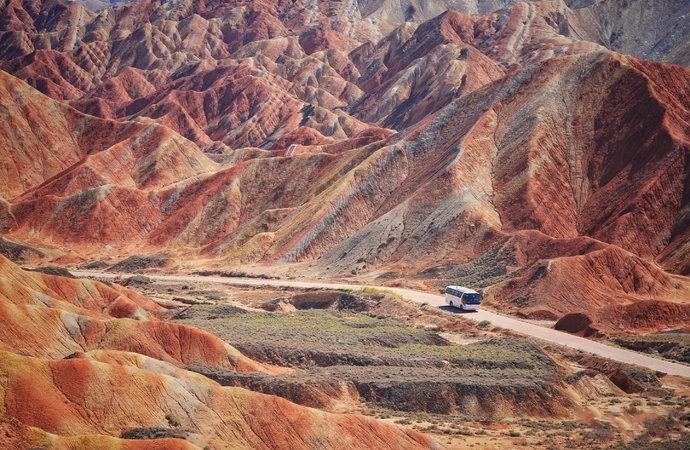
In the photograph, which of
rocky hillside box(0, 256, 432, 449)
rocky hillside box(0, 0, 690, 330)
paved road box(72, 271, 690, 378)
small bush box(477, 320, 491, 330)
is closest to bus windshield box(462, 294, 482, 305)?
paved road box(72, 271, 690, 378)

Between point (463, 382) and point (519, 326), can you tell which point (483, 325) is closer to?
point (519, 326)

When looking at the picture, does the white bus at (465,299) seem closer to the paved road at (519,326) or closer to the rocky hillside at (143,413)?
the paved road at (519,326)

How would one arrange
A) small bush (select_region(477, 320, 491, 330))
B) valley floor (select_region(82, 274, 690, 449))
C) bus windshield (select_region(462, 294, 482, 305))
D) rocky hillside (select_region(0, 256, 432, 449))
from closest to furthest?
rocky hillside (select_region(0, 256, 432, 449)) → valley floor (select_region(82, 274, 690, 449)) → small bush (select_region(477, 320, 491, 330)) → bus windshield (select_region(462, 294, 482, 305))

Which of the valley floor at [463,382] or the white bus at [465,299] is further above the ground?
the valley floor at [463,382]

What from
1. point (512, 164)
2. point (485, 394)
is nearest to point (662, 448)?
point (485, 394)

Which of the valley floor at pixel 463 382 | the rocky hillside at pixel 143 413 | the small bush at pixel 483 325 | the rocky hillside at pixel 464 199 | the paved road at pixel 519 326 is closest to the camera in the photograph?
the rocky hillside at pixel 143 413

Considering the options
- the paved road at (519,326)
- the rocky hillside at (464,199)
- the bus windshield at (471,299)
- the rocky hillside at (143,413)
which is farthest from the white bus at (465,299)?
the rocky hillside at (143,413)

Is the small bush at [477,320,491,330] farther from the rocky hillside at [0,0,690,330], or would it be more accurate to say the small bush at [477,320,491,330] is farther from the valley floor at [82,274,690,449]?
the rocky hillside at [0,0,690,330]

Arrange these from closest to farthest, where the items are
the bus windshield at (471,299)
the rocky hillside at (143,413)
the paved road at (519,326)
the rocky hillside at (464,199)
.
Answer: the rocky hillside at (143,413), the paved road at (519,326), the bus windshield at (471,299), the rocky hillside at (464,199)
